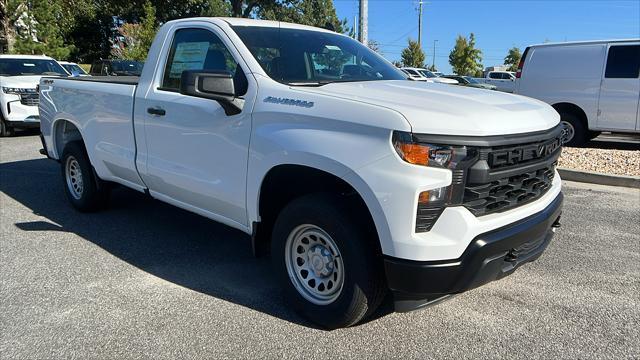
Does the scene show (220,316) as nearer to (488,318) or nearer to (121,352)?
(121,352)

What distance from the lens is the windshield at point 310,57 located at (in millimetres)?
3730

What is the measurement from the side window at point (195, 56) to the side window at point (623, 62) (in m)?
8.55

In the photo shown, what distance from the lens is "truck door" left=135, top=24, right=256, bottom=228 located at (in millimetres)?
3619

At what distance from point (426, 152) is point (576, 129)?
29.1 ft

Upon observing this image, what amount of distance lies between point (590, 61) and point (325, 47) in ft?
25.5

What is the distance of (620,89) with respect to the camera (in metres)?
9.73

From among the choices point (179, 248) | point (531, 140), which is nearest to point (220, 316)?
point (179, 248)

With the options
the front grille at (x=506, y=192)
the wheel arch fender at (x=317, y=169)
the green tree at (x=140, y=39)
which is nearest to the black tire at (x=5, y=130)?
the wheel arch fender at (x=317, y=169)

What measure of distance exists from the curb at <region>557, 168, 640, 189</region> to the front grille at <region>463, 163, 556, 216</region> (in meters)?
4.72

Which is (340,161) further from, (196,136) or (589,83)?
(589,83)

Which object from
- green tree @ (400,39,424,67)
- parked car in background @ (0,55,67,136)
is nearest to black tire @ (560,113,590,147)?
parked car in background @ (0,55,67,136)

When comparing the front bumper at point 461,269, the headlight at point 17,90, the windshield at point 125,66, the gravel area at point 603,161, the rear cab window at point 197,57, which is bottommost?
the gravel area at point 603,161

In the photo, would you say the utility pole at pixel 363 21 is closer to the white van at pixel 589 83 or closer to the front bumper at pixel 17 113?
the white van at pixel 589 83

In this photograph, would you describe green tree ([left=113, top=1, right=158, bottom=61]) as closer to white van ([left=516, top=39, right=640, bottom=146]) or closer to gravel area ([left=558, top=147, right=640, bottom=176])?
white van ([left=516, top=39, right=640, bottom=146])
